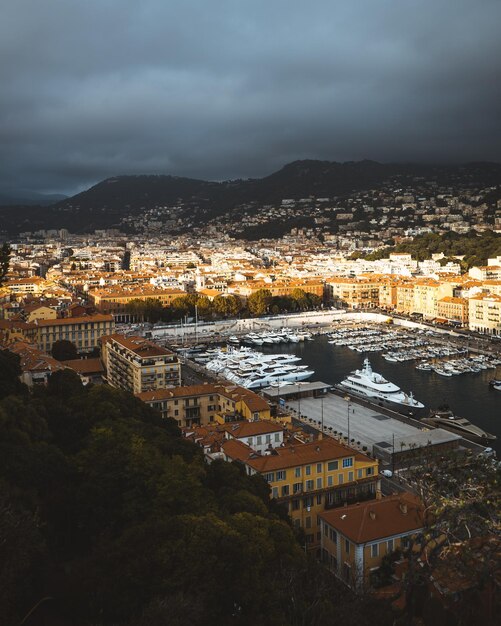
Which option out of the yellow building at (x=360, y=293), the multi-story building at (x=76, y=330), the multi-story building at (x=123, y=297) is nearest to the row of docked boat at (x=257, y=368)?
the multi-story building at (x=76, y=330)

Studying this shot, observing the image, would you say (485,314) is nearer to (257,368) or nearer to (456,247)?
(257,368)

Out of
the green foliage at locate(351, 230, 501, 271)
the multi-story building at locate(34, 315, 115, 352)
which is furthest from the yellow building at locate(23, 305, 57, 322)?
the green foliage at locate(351, 230, 501, 271)

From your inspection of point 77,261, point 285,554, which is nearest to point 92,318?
point 285,554

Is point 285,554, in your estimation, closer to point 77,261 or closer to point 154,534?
point 154,534

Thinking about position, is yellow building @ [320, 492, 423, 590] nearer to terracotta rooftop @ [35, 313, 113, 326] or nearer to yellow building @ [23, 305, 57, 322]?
terracotta rooftop @ [35, 313, 113, 326]

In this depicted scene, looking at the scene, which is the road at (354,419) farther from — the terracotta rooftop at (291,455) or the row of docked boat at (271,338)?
the row of docked boat at (271,338)

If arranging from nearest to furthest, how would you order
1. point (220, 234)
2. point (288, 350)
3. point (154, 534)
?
point (154, 534) < point (288, 350) < point (220, 234)
